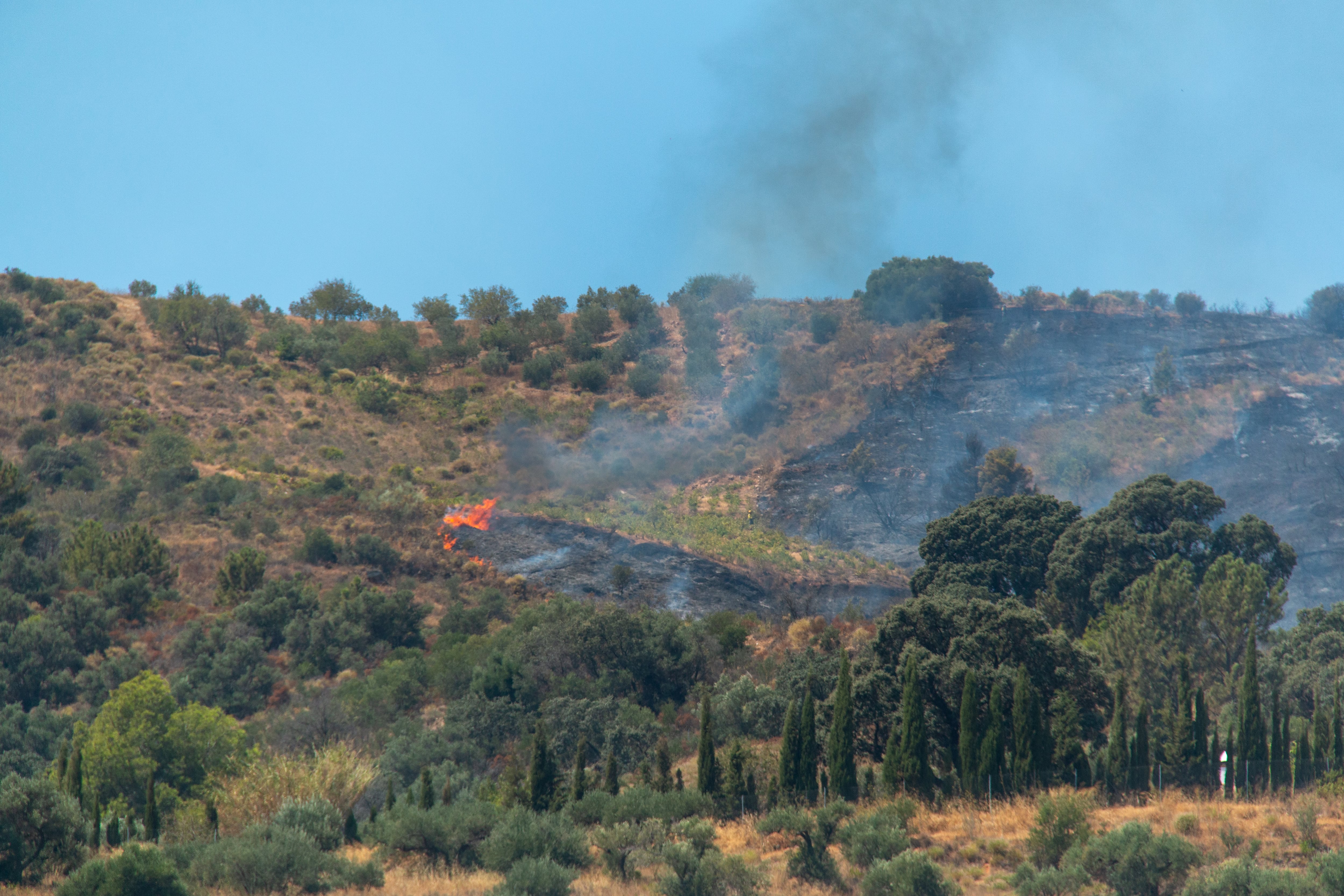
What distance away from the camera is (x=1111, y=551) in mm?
46250

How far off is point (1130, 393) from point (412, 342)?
5656 cm

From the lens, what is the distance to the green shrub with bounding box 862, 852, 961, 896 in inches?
719

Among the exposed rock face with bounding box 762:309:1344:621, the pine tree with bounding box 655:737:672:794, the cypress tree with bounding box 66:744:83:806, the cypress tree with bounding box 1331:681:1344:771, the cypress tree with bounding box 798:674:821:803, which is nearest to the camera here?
the cypress tree with bounding box 1331:681:1344:771

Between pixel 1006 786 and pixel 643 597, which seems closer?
pixel 1006 786

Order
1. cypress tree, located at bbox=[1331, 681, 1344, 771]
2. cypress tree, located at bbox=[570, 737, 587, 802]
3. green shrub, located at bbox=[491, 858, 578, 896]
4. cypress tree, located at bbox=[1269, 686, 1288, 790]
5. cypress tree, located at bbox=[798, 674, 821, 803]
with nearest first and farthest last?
green shrub, located at bbox=[491, 858, 578, 896], cypress tree, located at bbox=[1331, 681, 1344, 771], cypress tree, located at bbox=[1269, 686, 1288, 790], cypress tree, located at bbox=[570, 737, 587, 802], cypress tree, located at bbox=[798, 674, 821, 803]

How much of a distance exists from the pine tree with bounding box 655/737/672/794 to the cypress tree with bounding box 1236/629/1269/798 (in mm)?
13502

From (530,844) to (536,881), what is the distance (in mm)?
2616

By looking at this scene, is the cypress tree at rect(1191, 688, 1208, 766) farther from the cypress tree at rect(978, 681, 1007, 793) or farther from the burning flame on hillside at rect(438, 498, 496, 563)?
the burning flame on hillside at rect(438, 498, 496, 563)

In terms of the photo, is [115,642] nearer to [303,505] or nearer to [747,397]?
[303,505]

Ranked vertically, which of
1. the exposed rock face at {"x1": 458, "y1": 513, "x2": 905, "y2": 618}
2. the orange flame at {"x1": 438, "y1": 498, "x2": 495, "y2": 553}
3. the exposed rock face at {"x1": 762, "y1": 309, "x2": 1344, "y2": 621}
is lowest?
the exposed rock face at {"x1": 458, "y1": 513, "x2": 905, "y2": 618}

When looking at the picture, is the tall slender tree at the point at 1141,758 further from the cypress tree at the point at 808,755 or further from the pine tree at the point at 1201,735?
the cypress tree at the point at 808,755

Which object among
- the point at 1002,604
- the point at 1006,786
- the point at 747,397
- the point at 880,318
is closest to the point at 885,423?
the point at 747,397

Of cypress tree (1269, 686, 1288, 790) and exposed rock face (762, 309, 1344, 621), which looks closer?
cypress tree (1269, 686, 1288, 790)

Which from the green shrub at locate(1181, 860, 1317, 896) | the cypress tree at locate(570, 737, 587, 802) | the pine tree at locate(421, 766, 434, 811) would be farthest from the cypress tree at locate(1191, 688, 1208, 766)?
the pine tree at locate(421, 766, 434, 811)
